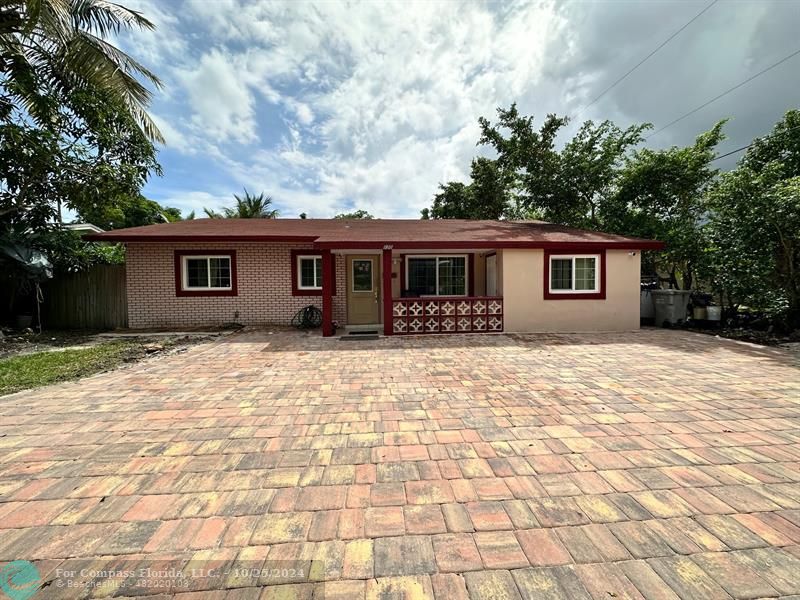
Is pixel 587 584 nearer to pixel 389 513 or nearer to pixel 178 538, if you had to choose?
pixel 389 513

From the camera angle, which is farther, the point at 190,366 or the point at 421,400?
the point at 190,366

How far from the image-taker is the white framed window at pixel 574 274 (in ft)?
31.0

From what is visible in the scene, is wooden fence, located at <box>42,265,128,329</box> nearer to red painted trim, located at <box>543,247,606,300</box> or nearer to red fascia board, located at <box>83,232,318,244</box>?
red fascia board, located at <box>83,232,318,244</box>

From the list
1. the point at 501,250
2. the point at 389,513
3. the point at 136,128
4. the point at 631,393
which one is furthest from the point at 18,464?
the point at 136,128

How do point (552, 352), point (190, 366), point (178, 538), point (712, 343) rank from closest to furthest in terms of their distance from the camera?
point (178, 538)
point (190, 366)
point (552, 352)
point (712, 343)

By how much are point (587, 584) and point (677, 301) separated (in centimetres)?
1120

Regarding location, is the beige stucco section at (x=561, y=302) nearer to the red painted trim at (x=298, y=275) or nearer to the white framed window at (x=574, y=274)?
the white framed window at (x=574, y=274)

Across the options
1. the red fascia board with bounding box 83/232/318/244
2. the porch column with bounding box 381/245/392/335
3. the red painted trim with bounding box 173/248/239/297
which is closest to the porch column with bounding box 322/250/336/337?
the red fascia board with bounding box 83/232/318/244

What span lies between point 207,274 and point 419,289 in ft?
20.9

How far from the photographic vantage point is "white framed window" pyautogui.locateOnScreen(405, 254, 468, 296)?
1090 cm

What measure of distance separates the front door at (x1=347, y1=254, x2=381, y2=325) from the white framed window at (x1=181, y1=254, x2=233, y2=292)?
357cm

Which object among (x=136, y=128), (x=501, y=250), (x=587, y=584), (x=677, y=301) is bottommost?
(x=587, y=584)

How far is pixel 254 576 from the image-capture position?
5.74 feet

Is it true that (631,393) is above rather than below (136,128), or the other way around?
below
